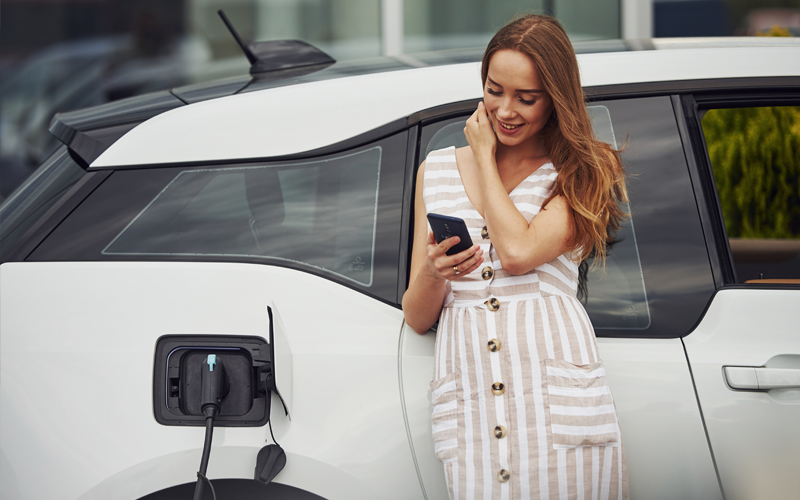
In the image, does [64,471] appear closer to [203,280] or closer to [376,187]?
[203,280]

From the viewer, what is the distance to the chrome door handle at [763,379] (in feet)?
5.12

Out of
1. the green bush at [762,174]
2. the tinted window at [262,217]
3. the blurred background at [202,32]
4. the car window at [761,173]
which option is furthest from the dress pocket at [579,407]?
the blurred background at [202,32]

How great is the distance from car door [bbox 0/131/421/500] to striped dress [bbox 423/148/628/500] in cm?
15

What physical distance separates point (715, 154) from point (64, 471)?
12.5 feet

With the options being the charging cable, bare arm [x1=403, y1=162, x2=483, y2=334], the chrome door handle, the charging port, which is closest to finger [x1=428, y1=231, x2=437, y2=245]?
bare arm [x1=403, y1=162, x2=483, y2=334]

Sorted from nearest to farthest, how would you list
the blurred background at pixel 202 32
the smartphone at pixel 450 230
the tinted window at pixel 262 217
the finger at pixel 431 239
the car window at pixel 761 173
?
the smartphone at pixel 450 230, the finger at pixel 431 239, the tinted window at pixel 262 217, the car window at pixel 761 173, the blurred background at pixel 202 32

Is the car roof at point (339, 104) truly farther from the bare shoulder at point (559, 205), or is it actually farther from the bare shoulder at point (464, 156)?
the bare shoulder at point (559, 205)

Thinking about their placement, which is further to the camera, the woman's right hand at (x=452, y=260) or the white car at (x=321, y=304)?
the white car at (x=321, y=304)

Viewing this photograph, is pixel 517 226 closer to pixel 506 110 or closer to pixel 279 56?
pixel 506 110

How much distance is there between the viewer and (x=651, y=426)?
1.57 m

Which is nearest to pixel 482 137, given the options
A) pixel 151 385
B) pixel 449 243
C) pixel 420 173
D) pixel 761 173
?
pixel 420 173

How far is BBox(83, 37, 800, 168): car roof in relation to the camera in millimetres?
1749

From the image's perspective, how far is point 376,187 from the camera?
5.69 ft

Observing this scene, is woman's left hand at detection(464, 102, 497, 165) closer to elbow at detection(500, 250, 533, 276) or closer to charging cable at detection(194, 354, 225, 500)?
elbow at detection(500, 250, 533, 276)
